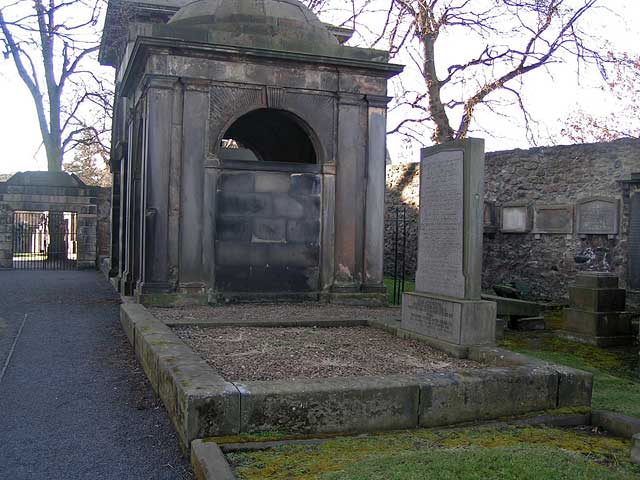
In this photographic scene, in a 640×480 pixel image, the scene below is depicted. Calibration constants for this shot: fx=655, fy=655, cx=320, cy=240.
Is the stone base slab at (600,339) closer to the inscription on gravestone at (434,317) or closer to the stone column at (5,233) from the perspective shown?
the inscription on gravestone at (434,317)

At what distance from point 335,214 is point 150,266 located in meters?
3.10

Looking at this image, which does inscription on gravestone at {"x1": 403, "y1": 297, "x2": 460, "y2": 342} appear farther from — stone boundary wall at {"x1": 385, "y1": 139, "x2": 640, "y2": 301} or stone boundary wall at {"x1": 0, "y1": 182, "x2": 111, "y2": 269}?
stone boundary wall at {"x1": 0, "y1": 182, "x2": 111, "y2": 269}

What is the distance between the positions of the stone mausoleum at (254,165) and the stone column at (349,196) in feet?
0.06

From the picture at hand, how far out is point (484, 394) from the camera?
15.5 feet

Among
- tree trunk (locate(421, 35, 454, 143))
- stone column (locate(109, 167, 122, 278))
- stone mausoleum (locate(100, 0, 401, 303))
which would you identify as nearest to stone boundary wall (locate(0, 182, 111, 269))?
stone column (locate(109, 167, 122, 278))

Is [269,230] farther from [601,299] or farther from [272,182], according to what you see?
[601,299]

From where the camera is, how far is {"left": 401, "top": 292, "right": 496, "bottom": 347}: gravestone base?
640 centimetres

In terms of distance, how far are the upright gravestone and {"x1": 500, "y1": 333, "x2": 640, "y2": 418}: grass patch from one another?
1.19 m

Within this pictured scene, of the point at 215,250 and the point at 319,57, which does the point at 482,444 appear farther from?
the point at 319,57

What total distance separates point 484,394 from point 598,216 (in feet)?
30.9

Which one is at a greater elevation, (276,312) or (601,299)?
(601,299)

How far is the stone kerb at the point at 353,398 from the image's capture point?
409cm

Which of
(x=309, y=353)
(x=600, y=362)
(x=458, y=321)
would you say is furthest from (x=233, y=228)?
(x=600, y=362)

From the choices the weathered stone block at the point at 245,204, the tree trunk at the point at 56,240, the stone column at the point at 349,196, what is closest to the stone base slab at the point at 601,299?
the stone column at the point at 349,196
